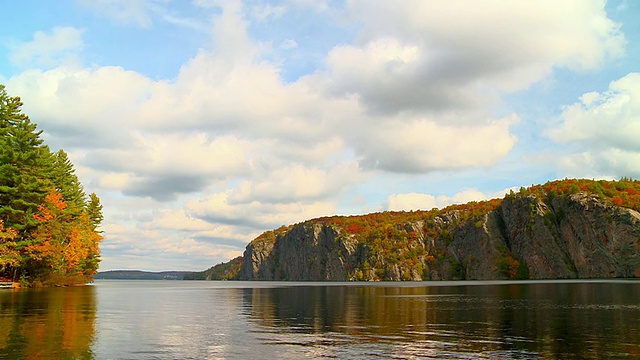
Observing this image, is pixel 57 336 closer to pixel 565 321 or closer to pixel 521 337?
pixel 521 337

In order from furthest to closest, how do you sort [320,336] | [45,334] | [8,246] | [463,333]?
[8,246] < [463,333] < [320,336] < [45,334]

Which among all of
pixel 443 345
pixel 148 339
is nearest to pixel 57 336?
pixel 148 339

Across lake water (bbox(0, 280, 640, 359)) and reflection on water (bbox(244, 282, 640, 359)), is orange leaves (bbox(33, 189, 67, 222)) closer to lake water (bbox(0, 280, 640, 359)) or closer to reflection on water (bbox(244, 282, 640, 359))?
lake water (bbox(0, 280, 640, 359))

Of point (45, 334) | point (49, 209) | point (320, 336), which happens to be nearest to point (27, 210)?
point (49, 209)

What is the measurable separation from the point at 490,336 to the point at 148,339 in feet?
64.2

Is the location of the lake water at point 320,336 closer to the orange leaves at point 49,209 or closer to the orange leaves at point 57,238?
the orange leaves at point 57,238

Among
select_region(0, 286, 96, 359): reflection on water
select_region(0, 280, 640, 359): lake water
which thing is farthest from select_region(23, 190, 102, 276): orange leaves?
select_region(0, 286, 96, 359): reflection on water

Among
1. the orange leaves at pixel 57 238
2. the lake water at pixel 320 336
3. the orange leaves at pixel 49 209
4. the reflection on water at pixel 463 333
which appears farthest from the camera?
the orange leaves at pixel 49 209

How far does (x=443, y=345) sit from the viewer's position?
87.7ft

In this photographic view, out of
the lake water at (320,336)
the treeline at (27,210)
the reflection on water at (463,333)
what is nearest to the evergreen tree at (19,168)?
the treeline at (27,210)

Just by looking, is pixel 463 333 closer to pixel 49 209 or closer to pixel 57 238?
pixel 49 209

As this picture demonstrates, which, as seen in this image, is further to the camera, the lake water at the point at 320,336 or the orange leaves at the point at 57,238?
the orange leaves at the point at 57,238

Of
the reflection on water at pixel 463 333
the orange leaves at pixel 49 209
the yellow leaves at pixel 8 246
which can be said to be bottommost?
the reflection on water at pixel 463 333

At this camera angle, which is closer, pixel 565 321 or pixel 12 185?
pixel 565 321
